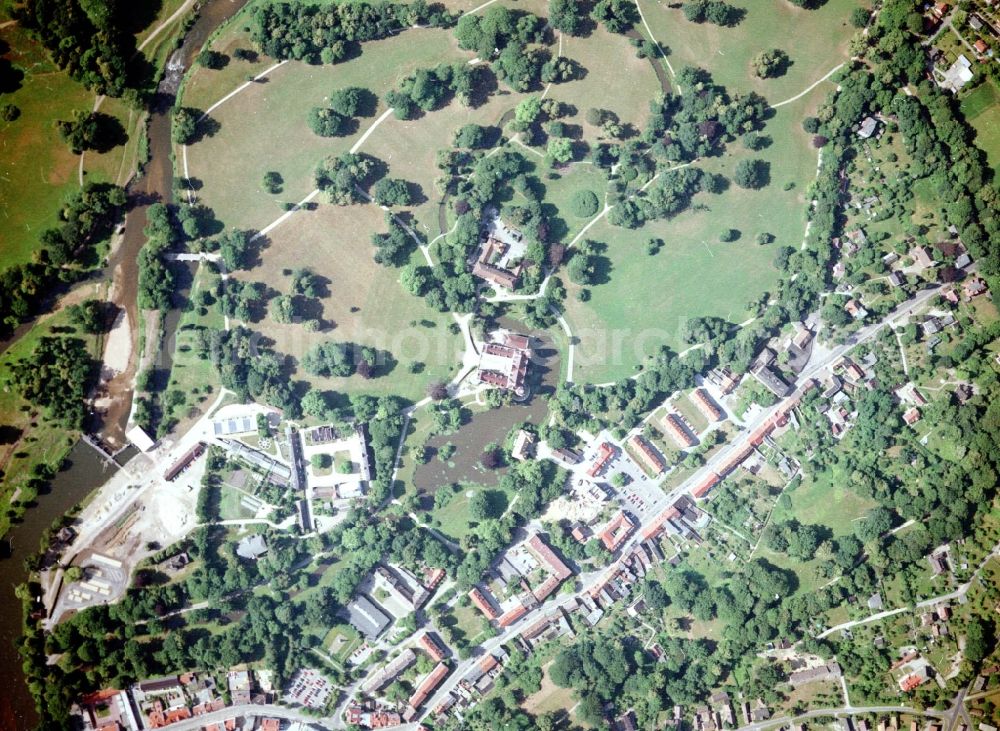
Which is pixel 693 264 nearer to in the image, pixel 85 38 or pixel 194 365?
pixel 194 365

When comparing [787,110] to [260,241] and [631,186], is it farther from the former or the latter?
[260,241]

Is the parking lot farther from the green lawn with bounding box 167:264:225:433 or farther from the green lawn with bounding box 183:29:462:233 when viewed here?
the green lawn with bounding box 183:29:462:233

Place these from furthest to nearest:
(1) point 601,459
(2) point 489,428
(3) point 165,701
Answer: (2) point 489,428 < (1) point 601,459 < (3) point 165,701

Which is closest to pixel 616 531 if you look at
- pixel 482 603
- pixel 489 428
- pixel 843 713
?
pixel 482 603

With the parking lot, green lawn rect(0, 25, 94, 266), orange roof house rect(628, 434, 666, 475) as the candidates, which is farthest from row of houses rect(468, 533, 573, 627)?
green lawn rect(0, 25, 94, 266)

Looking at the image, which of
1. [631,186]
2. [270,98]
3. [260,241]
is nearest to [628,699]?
[631,186]

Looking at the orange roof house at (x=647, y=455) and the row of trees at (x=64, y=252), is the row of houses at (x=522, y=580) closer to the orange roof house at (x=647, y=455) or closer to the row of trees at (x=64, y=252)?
the orange roof house at (x=647, y=455)
